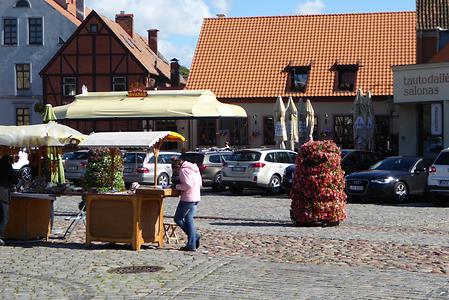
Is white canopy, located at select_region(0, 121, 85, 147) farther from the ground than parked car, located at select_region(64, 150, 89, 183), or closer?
farther from the ground

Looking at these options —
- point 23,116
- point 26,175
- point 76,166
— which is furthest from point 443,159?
point 23,116

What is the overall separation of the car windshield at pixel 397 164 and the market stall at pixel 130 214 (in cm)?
1355

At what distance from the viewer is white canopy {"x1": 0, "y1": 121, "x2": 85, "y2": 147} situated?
16.5 metres

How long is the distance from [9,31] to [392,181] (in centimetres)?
3939

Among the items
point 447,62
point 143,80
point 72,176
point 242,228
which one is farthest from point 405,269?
point 143,80

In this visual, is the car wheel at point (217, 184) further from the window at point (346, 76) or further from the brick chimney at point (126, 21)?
the brick chimney at point (126, 21)

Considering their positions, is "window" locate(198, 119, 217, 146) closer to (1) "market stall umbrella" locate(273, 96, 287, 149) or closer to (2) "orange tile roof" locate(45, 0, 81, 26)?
(1) "market stall umbrella" locate(273, 96, 287, 149)

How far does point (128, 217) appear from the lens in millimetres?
14977

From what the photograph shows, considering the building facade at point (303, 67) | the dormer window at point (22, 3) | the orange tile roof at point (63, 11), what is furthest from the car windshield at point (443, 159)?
the dormer window at point (22, 3)

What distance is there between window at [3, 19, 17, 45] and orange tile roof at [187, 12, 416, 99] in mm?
14406

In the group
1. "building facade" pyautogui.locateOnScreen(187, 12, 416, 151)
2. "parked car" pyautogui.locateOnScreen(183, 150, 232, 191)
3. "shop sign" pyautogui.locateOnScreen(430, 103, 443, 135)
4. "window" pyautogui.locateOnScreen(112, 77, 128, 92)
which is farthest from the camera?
"window" pyautogui.locateOnScreen(112, 77, 128, 92)

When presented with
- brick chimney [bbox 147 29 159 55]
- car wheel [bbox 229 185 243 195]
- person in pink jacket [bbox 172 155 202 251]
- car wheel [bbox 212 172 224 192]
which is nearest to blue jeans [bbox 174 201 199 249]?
person in pink jacket [bbox 172 155 202 251]

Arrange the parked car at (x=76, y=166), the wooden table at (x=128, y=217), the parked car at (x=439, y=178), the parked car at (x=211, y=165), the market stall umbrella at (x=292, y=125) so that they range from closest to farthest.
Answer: the wooden table at (x=128, y=217), the parked car at (x=439, y=178), the parked car at (x=211, y=165), the parked car at (x=76, y=166), the market stall umbrella at (x=292, y=125)

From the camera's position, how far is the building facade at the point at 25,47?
5922 centimetres
